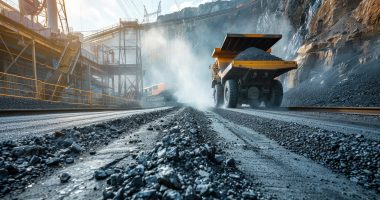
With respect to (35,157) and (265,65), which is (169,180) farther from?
(265,65)

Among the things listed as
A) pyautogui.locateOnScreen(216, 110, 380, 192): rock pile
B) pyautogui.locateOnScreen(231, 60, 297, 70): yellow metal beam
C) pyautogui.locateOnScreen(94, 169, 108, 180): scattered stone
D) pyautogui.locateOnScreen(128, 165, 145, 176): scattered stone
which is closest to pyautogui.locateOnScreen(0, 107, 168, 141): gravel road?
pyautogui.locateOnScreen(94, 169, 108, 180): scattered stone

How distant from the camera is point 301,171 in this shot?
4.63 ft

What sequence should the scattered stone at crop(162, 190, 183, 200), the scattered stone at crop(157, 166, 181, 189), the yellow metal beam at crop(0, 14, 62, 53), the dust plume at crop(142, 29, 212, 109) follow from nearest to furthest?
the scattered stone at crop(162, 190, 183, 200)
the scattered stone at crop(157, 166, 181, 189)
the yellow metal beam at crop(0, 14, 62, 53)
the dust plume at crop(142, 29, 212, 109)

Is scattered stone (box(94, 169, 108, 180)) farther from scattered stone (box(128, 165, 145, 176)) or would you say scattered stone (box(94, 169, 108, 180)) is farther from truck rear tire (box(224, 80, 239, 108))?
truck rear tire (box(224, 80, 239, 108))

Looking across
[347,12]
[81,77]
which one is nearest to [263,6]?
[347,12]

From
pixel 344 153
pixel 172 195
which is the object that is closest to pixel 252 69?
pixel 344 153

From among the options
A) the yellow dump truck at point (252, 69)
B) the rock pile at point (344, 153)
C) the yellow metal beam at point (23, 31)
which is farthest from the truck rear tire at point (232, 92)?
the yellow metal beam at point (23, 31)

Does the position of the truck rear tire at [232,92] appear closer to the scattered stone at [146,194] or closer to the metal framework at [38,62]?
the scattered stone at [146,194]

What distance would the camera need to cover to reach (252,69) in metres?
7.15

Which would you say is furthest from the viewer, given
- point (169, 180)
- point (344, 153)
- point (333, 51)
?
point (333, 51)

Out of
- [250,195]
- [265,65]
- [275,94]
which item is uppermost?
[265,65]

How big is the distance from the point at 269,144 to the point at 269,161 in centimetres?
59

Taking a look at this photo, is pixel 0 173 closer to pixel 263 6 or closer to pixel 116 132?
pixel 116 132

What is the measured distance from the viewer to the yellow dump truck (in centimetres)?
714
